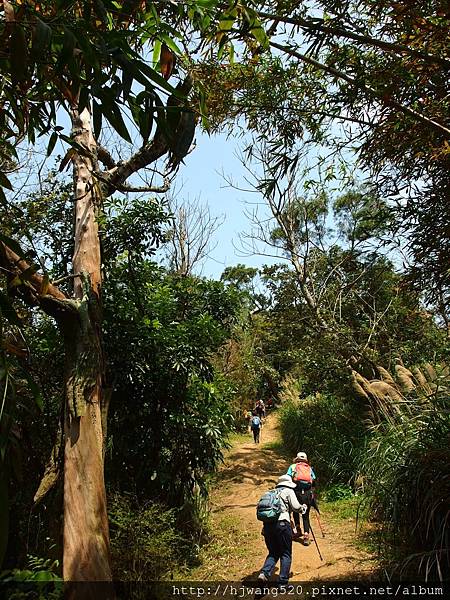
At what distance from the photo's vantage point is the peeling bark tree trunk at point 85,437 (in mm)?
3973

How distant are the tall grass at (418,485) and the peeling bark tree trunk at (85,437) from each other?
264 centimetres

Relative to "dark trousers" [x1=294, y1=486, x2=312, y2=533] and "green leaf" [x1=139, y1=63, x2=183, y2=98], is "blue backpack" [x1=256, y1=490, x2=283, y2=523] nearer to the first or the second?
"dark trousers" [x1=294, y1=486, x2=312, y2=533]

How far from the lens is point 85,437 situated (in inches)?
174

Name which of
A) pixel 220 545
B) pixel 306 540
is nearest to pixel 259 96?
pixel 306 540

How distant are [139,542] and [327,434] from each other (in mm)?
7407

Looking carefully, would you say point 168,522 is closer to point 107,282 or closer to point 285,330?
point 107,282

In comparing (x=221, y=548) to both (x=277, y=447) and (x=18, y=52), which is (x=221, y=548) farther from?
(x=277, y=447)

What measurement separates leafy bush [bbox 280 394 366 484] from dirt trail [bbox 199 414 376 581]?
3.95 feet

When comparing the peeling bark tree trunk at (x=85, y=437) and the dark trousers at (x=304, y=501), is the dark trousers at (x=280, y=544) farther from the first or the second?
the peeling bark tree trunk at (x=85, y=437)

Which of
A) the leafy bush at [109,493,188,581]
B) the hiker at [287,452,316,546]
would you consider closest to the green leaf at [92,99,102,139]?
the leafy bush at [109,493,188,581]

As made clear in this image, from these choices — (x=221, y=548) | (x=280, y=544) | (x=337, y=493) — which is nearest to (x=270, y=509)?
(x=280, y=544)

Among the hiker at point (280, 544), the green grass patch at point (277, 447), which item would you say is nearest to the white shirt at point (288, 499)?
the hiker at point (280, 544)

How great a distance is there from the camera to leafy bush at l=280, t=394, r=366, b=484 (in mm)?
10398

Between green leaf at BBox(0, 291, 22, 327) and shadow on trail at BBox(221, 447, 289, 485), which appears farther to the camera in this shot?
shadow on trail at BBox(221, 447, 289, 485)
